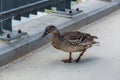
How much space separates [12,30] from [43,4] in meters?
0.60

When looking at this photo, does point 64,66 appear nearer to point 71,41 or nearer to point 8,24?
point 71,41

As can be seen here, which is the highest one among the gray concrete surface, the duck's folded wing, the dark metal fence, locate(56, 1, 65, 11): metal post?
the dark metal fence

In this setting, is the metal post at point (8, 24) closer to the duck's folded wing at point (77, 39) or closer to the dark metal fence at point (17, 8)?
the dark metal fence at point (17, 8)

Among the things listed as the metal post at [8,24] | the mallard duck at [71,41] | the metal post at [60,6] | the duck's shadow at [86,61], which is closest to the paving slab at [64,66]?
the duck's shadow at [86,61]

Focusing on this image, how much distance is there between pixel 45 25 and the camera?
4.75 meters

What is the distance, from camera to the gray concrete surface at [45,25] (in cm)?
380

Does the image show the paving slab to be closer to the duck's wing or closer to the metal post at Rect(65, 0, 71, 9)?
the duck's wing

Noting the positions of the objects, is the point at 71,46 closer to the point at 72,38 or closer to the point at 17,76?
the point at 72,38

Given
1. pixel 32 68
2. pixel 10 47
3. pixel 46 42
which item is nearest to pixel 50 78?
pixel 32 68

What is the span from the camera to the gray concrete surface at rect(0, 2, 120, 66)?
3.80 m

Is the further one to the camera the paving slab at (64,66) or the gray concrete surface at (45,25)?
the gray concrete surface at (45,25)

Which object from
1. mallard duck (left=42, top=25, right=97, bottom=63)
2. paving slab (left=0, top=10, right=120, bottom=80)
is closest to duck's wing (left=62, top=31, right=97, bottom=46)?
mallard duck (left=42, top=25, right=97, bottom=63)

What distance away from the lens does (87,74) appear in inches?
143

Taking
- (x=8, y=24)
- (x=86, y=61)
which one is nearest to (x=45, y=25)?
(x=8, y=24)
